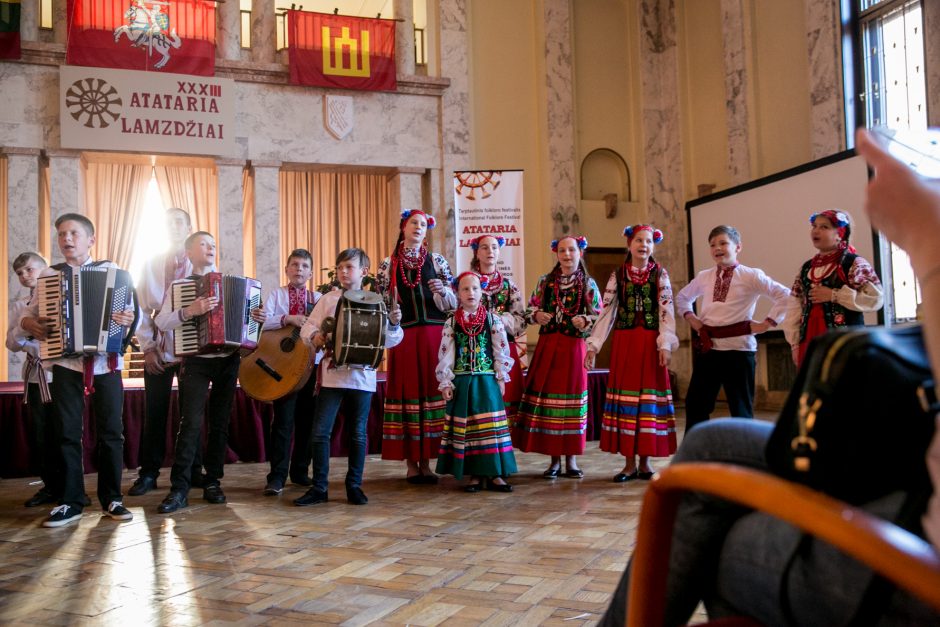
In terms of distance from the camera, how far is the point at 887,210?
2.68 feet

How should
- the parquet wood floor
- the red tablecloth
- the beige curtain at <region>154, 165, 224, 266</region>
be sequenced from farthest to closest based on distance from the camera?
the beige curtain at <region>154, 165, 224, 266</region>
the red tablecloth
the parquet wood floor

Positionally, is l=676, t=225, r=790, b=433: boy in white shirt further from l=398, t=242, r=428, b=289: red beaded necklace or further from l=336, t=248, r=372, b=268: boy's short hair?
l=336, t=248, r=372, b=268: boy's short hair

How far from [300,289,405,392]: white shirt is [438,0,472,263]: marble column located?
5352 mm

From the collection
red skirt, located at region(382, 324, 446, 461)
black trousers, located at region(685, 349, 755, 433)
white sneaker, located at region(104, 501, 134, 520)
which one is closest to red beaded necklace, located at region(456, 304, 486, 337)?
red skirt, located at region(382, 324, 446, 461)

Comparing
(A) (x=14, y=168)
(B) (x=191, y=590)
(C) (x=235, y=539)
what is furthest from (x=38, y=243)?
(B) (x=191, y=590)

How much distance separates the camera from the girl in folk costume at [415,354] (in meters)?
4.49

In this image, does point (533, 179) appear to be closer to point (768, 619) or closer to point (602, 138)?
point (602, 138)

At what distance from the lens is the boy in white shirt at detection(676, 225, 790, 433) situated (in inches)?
171

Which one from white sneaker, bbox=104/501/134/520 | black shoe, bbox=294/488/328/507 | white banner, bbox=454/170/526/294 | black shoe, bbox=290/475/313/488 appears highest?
white banner, bbox=454/170/526/294

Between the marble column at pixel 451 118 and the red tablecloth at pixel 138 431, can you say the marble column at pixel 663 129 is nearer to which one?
the marble column at pixel 451 118

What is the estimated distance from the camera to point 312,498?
3873mm

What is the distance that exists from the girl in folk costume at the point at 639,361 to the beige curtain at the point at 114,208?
8.78m

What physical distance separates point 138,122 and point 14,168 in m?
1.34

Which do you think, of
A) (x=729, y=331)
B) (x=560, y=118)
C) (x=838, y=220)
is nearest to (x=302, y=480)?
(x=729, y=331)
